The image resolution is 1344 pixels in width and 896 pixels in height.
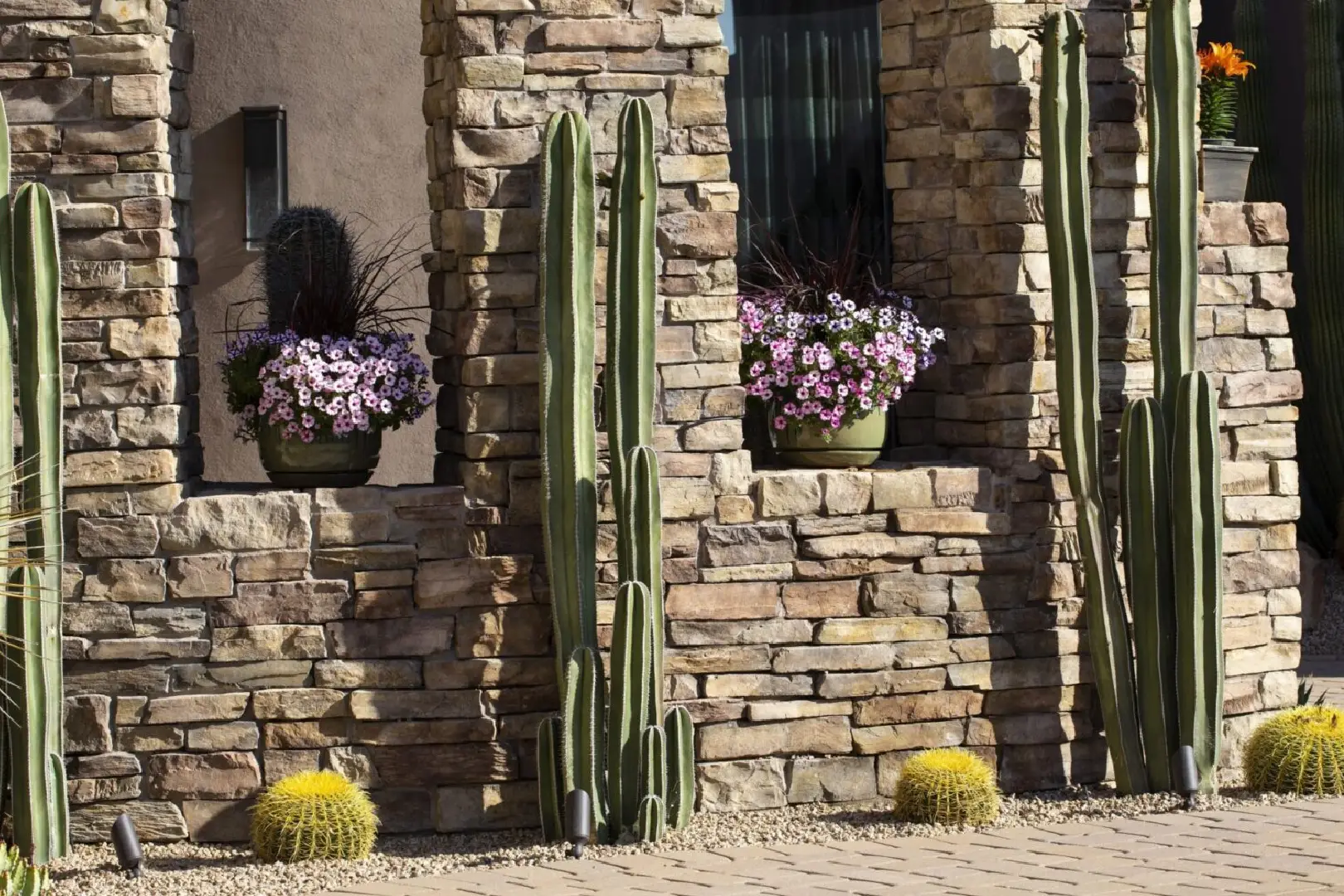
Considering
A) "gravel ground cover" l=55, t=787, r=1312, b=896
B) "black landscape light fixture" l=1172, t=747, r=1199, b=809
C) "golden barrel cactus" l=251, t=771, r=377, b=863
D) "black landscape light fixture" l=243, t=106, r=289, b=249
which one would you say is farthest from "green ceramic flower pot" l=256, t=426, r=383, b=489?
"black landscape light fixture" l=1172, t=747, r=1199, b=809

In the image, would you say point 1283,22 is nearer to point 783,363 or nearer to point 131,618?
point 783,363

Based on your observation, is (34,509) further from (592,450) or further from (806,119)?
(806,119)

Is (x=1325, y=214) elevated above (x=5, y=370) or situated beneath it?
elevated above

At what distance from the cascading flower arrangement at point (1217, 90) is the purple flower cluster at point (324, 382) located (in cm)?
300

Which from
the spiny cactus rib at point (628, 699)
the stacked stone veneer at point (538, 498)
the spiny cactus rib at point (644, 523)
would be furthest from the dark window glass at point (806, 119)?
the spiny cactus rib at point (628, 699)

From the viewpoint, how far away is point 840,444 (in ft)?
19.0

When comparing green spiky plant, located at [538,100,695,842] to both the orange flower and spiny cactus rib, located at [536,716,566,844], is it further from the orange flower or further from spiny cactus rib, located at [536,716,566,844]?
the orange flower

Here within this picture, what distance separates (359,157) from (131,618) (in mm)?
3228

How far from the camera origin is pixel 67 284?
524 cm

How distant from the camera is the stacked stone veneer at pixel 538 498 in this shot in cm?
525

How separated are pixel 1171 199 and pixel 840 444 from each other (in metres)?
1.35

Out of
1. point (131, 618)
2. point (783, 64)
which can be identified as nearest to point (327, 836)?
point (131, 618)

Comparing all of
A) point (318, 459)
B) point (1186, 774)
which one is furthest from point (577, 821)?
point (1186, 774)

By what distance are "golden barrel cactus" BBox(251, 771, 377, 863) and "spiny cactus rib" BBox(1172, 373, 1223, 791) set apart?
266 centimetres
